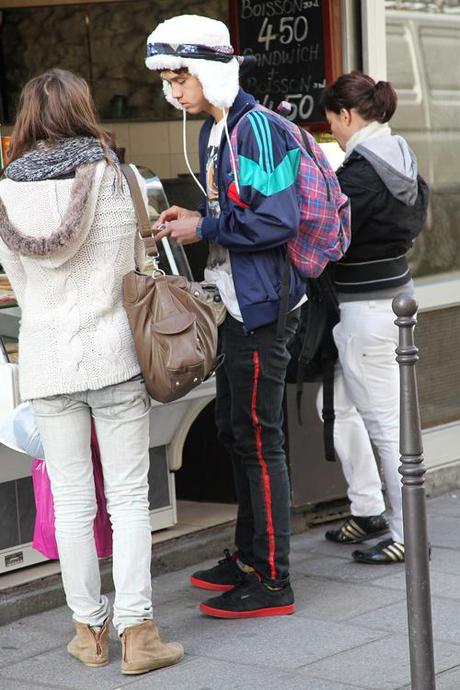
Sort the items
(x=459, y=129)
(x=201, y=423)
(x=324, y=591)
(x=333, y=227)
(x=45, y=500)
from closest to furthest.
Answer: (x=45, y=500) < (x=333, y=227) < (x=324, y=591) < (x=201, y=423) < (x=459, y=129)

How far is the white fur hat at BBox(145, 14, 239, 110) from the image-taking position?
4605mm

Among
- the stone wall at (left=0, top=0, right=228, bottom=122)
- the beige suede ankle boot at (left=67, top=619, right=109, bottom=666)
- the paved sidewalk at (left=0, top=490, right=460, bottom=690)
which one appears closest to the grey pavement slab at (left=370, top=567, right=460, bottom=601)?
the paved sidewalk at (left=0, top=490, right=460, bottom=690)

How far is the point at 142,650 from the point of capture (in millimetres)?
4367

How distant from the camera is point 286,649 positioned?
4.59 metres

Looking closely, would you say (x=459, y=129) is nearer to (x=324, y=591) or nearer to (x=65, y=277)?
(x=324, y=591)

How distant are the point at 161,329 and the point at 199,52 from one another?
1026 mm

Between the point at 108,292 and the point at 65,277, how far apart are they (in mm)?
141

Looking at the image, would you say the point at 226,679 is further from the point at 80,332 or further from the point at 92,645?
the point at 80,332

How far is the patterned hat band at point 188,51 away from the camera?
4609mm

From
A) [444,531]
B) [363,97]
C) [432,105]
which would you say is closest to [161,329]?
[363,97]

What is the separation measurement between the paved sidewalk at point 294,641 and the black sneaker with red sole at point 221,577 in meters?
0.05

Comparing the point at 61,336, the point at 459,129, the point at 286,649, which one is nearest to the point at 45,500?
the point at 61,336

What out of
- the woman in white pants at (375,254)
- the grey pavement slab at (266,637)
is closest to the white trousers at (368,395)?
the woman in white pants at (375,254)

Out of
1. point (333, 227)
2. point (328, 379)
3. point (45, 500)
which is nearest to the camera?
point (45, 500)
